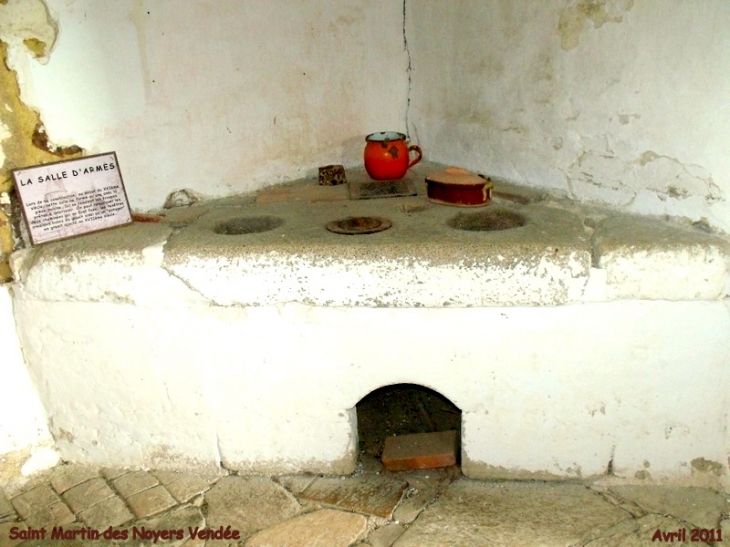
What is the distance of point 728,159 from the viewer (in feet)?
7.17

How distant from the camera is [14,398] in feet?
8.54

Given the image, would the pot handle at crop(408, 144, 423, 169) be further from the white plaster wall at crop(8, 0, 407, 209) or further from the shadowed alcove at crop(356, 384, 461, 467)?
the shadowed alcove at crop(356, 384, 461, 467)

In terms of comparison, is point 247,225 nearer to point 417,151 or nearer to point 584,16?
point 417,151

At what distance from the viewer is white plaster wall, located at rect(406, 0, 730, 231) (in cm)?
223

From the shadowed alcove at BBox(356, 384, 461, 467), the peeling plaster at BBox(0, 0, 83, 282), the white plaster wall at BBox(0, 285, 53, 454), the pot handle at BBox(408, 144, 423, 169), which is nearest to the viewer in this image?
the peeling plaster at BBox(0, 0, 83, 282)

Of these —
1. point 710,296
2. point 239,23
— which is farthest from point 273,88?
point 710,296

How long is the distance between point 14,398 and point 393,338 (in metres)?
1.55

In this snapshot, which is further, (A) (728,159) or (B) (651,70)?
(B) (651,70)

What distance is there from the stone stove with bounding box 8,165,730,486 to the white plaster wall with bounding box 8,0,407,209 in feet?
1.56

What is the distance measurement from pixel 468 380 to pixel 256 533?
95cm

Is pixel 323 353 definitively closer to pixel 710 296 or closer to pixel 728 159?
pixel 710 296

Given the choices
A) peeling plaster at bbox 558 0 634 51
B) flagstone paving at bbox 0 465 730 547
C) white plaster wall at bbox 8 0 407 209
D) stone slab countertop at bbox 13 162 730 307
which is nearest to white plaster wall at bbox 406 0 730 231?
peeling plaster at bbox 558 0 634 51

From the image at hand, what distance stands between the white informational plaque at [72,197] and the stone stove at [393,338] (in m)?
0.08

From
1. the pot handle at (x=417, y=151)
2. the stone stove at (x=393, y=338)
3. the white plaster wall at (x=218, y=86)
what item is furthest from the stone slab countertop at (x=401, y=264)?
the pot handle at (x=417, y=151)
